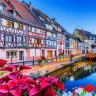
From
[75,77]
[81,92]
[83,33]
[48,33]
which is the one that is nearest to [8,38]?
[75,77]

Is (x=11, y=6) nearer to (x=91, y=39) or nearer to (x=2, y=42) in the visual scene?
(x=2, y=42)

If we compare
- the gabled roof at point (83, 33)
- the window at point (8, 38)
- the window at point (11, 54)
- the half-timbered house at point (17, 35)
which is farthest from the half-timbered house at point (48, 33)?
the gabled roof at point (83, 33)

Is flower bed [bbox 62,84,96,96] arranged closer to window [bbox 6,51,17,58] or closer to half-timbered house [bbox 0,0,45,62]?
half-timbered house [bbox 0,0,45,62]

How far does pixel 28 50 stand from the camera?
3158 centimetres

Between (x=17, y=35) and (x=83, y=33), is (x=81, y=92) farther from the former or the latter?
(x=83, y=33)

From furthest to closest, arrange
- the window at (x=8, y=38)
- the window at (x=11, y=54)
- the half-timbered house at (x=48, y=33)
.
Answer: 1. the half-timbered house at (x=48, y=33)
2. the window at (x=11, y=54)
3. the window at (x=8, y=38)

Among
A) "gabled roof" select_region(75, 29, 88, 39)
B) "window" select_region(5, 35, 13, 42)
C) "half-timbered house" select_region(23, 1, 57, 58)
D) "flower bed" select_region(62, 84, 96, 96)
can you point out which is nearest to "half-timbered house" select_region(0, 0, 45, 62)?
"window" select_region(5, 35, 13, 42)

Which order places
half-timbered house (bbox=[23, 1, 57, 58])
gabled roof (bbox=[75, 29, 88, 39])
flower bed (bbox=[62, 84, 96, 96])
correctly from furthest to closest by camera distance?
gabled roof (bbox=[75, 29, 88, 39])
half-timbered house (bbox=[23, 1, 57, 58])
flower bed (bbox=[62, 84, 96, 96])

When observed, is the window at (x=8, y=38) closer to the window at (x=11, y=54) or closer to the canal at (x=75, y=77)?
the window at (x=11, y=54)

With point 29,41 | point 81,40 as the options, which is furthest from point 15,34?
point 81,40

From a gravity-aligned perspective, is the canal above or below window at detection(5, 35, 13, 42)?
below

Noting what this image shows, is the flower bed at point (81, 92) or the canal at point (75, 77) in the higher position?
the flower bed at point (81, 92)

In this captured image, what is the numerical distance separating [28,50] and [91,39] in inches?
2064

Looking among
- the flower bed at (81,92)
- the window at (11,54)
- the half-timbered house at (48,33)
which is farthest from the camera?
the half-timbered house at (48,33)
